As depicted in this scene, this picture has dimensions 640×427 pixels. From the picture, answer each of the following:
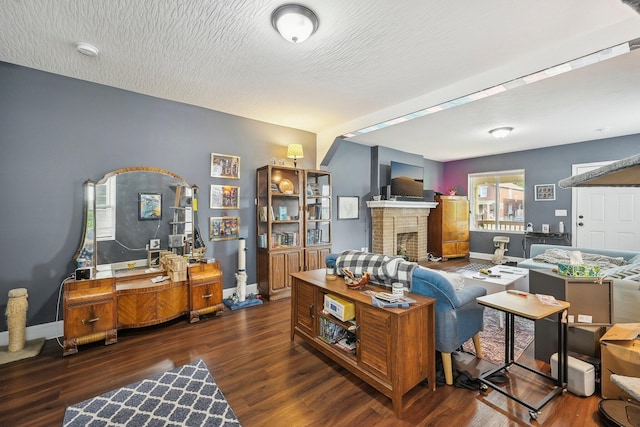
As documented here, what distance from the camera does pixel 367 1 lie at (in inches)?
77.6

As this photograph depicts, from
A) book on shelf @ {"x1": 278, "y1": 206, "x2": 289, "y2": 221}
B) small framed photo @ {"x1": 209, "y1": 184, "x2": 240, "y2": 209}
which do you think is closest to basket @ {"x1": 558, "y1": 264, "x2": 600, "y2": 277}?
book on shelf @ {"x1": 278, "y1": 206, "x2": 289, "y2": 221}

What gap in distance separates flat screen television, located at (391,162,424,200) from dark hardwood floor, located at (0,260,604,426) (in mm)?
4020

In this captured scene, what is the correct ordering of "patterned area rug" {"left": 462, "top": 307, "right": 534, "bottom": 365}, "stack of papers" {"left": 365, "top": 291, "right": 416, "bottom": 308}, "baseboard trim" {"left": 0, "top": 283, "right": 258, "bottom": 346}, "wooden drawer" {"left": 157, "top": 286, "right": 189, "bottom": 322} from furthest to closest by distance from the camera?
1. "wooden drawer" {"left": 157, "top": 286, "right": 189, "bottom": 322}
2. "baseboard trim" {"left": 0, "top": 283, "right": 258, "bottom": 346}
3. "patterned area rug" {"left": 462, "top": 307, "right": 534, "bottom": 365}
4. "stack of papers" {"left": 365, "top": 291, "right": 416, "bottom": 308}

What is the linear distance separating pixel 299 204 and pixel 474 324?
302 centimetres

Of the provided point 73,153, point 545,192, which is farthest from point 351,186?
point 545,192

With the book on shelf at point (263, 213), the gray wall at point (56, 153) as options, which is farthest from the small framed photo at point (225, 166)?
the book on shelf at point (263, 213)

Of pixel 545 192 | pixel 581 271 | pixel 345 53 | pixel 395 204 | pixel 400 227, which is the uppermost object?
pixel 345 53

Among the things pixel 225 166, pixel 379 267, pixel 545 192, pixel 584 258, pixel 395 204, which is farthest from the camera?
pixel 545 192

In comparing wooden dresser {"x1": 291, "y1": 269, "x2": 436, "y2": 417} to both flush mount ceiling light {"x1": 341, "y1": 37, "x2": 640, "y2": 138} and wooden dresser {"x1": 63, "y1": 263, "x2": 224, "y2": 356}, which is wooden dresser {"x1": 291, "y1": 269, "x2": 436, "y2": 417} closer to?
wooden dresser {"x1": 63, "y1": 263, "x2": 224, "y2": 356}

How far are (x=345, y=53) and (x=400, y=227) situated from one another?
4.45m

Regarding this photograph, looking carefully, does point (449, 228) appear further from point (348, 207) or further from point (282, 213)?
point (282, 213)

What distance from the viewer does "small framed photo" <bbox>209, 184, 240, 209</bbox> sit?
401 cm

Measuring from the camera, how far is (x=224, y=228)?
4.12 metres

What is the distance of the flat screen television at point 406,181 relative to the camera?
620 centimetres
